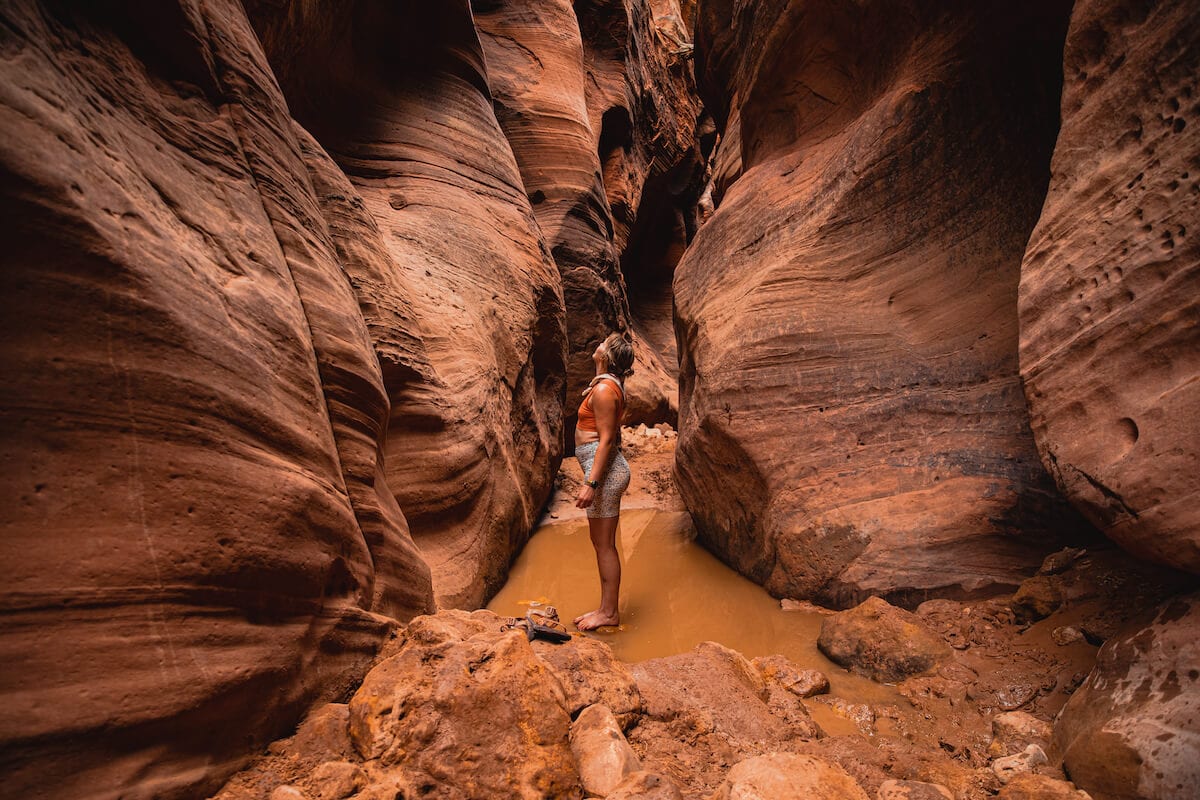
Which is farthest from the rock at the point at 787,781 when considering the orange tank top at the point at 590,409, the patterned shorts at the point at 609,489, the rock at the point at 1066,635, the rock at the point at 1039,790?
the orange tank top at the point at 590,409

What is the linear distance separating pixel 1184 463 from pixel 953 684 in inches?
45.7

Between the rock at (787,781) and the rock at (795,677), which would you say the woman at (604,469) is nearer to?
the rock at (795,677)

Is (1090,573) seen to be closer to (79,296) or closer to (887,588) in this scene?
(887,588)

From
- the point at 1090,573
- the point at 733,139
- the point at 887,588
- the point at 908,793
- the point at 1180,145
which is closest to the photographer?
the point at 908,793

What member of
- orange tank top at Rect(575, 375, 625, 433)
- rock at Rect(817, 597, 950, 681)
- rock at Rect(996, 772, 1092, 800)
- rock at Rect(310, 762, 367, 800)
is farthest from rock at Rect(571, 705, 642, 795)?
orange tank top at Rect(575, 375, 625, 433)

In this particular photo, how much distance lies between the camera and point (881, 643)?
252 centimetres

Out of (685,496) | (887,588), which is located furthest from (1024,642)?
(685,496)

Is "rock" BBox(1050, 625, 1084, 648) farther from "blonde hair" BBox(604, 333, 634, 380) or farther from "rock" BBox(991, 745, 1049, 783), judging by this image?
"blonde hair" BBox(604, 333, 634, 380)

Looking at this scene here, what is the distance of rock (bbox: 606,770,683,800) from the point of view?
1207 millimetres

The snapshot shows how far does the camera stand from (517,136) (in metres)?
7.94

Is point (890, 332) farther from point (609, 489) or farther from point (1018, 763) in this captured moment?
point (1018, 763)

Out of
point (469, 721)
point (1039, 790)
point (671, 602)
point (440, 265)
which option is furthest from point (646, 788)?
point (440, 265)

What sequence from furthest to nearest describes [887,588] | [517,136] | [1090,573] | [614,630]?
[517,136] → [614,630] → [887,588] → [1090,573]

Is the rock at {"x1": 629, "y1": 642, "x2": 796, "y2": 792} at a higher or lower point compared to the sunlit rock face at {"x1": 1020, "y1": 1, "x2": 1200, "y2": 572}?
lower
